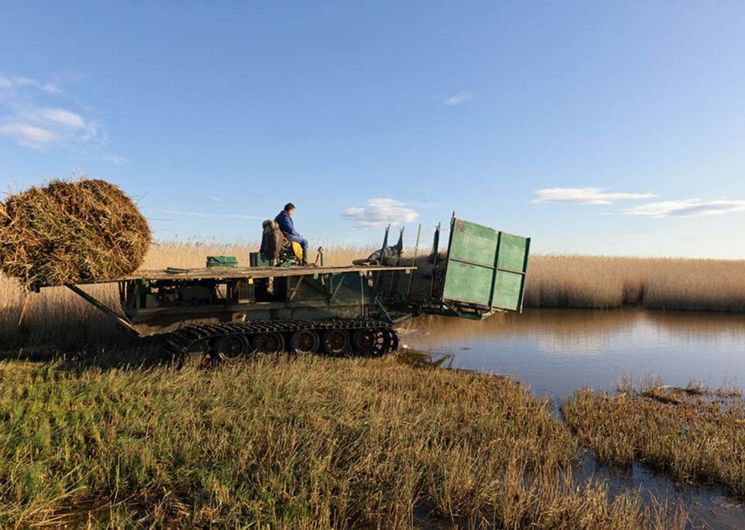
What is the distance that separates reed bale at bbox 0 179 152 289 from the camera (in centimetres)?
652

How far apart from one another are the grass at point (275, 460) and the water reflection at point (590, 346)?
11.2 feet

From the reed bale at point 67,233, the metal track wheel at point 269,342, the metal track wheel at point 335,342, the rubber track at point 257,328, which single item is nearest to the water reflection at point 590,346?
the rubber track at point 257,328

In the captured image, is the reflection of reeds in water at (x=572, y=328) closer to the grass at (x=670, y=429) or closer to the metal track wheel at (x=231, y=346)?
the grass at (x=670, y=429)

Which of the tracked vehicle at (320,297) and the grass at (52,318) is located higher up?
the tracked vehicle at (320,297)

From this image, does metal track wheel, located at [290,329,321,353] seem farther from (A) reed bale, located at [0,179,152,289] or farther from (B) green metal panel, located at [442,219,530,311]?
(A) reed bale, located at [0,179,152,289]

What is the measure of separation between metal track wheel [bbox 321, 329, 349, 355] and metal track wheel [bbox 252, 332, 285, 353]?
0.81 m

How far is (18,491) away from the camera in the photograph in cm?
329

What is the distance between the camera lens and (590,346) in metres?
12.1

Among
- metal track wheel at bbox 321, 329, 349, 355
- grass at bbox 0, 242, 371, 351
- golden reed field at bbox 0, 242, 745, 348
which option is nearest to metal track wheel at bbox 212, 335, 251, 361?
metal track wheel at bbox 321, 329, 349, 355

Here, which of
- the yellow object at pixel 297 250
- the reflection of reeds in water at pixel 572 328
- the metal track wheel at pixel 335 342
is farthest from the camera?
the reflection of reeds in water at pixel 572 328

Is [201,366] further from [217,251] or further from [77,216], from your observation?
[217,251]

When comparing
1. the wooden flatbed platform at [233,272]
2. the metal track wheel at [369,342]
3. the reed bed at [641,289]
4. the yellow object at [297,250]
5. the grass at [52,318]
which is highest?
the reed bed at [641,289]

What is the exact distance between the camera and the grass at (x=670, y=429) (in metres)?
4.79

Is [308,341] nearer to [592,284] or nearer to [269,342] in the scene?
[269,342]
